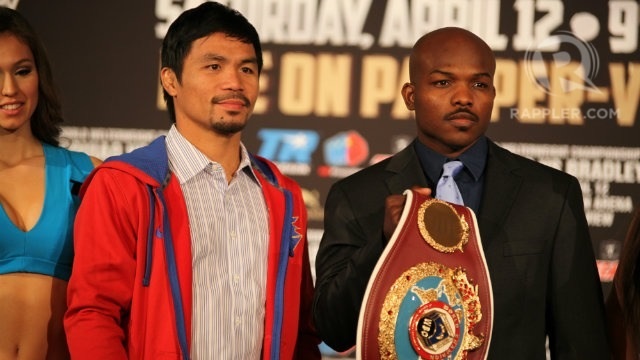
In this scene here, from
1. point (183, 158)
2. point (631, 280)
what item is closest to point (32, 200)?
point (183, 158)

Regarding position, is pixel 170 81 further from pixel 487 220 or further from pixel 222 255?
pixel 487 220

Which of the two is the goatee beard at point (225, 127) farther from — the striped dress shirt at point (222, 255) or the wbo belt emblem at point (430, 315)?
the wbo belt emblem at point (430, 315)

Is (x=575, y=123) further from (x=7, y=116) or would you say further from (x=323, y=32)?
(x=7, y=116)

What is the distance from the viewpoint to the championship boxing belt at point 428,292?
195cm

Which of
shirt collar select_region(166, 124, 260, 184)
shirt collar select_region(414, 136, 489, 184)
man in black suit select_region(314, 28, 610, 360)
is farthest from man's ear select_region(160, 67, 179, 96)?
shirt collar select_region(414, 136, 489, 184)

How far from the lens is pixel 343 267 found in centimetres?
217

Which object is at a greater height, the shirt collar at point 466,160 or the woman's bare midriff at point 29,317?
the shirt collar at point 466,160

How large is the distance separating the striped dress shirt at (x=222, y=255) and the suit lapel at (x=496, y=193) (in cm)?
51

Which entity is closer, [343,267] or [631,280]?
[343,267]

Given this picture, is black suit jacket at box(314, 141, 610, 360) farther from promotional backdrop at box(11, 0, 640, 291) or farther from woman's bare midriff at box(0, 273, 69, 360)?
promotional backdrop at box(11, 0, 640, 291)

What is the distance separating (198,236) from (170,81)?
1.42ft

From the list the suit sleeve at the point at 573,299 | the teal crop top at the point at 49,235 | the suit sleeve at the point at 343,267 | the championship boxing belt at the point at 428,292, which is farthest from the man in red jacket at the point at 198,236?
the suit sleeve at the point at 573,299

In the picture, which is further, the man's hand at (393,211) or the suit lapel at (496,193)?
the suit lapel at (496,193)

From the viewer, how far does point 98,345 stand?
2.06m
